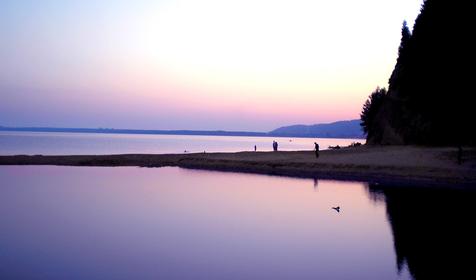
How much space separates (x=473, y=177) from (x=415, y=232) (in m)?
15.4

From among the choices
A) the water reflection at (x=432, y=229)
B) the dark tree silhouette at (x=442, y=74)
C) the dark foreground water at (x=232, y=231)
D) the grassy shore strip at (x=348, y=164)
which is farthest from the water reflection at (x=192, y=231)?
the dark tree silhouette at (x=442, y=74)

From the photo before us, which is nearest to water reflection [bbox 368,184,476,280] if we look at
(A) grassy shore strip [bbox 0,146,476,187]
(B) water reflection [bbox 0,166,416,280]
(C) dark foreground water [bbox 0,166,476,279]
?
(C) dark foreground water [bbox 0,166,476,279]

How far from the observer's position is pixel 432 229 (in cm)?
1956

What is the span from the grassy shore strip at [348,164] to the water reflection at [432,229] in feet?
12.6

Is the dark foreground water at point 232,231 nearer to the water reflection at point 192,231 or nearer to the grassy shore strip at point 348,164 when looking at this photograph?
the water reflection at point 192,231

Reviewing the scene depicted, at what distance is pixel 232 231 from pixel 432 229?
748 cm

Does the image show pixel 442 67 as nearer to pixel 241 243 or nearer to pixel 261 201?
pixel 261 201

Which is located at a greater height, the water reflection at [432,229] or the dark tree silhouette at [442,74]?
the dark tree silhouette at [442,74]

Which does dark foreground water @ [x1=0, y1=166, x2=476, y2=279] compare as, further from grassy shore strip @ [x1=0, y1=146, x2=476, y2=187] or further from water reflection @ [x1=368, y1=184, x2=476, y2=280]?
grassy shore strip @ [x1=0, y1=146, x2=476, y2=187]

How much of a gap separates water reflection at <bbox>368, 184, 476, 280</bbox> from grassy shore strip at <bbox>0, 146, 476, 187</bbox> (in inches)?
151

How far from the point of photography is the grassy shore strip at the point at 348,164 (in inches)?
1350

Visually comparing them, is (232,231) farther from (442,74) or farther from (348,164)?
(442,74)

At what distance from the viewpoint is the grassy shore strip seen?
34281 mm

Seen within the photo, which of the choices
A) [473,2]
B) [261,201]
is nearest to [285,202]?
[261,201]
